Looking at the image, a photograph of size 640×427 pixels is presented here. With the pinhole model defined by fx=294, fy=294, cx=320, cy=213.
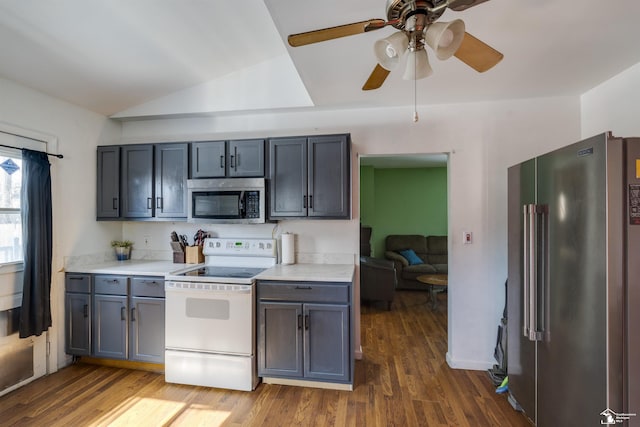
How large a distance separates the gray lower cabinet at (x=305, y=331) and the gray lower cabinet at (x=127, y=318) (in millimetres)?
962

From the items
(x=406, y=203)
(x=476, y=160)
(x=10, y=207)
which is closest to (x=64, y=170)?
(x=10, y=207)

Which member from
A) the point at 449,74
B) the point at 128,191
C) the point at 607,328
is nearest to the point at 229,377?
the point at 128,191

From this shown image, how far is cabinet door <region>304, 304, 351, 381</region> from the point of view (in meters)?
2.34

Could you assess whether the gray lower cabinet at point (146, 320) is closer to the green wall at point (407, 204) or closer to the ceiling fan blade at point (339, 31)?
the ceiling fan blade at point (339, 31)

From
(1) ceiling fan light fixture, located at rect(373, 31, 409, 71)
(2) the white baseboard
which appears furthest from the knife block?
(2) the white baseboard

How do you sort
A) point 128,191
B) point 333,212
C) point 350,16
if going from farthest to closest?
1. point 128,191
2. point 333,212
3. point 350,16

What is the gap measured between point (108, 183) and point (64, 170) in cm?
36

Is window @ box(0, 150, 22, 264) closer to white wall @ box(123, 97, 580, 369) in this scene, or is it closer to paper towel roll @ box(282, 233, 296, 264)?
paper towel roll @ box(282, 233, 296, 264)

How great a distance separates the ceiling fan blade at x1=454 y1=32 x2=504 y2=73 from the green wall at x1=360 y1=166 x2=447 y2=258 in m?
4.67

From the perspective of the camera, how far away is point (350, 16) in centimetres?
164

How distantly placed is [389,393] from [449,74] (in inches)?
99.8

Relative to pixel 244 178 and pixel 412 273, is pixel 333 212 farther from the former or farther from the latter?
pixel 412 273

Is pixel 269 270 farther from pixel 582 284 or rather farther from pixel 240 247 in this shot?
pixel 582 284

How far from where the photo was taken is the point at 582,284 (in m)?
1.46
